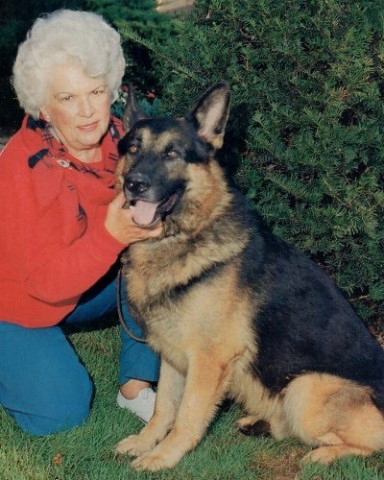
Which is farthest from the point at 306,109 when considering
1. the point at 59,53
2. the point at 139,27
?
the point at 139,27

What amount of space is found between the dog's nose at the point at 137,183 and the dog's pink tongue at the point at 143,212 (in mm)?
96

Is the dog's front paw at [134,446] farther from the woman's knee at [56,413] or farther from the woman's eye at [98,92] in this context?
the woman's eye at [98,92]

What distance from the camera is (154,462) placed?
11.3 feet

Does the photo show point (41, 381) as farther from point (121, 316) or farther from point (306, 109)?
point (306, 109)

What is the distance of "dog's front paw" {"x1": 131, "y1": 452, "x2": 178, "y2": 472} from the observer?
3.44m

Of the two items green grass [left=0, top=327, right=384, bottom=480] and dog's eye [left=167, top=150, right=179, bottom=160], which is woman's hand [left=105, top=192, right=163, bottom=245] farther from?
green grass [left=0, top=327, right=384, bottom=480]

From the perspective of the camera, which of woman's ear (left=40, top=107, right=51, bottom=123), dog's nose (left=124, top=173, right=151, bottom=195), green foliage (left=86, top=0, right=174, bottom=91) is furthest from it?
green foliage (left=86, top=0, right=174, bottom=91)

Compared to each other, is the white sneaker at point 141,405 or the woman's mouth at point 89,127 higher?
the woman's mouth at point 89,127

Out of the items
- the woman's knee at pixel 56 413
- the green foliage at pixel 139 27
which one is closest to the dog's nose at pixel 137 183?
the woman's knee at pixel 56 413

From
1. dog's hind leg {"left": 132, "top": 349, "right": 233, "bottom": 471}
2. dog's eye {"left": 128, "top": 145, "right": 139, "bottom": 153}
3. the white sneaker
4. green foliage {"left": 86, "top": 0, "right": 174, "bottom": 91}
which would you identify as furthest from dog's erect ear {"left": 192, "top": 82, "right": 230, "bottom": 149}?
green foliage {"left": 86, "top": 0, "right": 174, "bottom": 91}

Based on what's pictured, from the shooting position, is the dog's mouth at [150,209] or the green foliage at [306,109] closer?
the dog's mouth at [150,209]

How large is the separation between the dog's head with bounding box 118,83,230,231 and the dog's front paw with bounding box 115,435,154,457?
1.24 metres

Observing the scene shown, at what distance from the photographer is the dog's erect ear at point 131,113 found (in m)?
3.75

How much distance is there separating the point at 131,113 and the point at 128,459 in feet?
6.22
